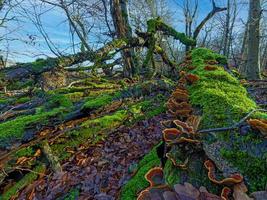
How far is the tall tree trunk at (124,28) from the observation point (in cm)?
1006

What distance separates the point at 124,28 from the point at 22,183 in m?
7.62

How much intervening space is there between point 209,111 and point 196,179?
93 cm

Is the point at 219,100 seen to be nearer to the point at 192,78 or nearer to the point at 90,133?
the point at 192,78

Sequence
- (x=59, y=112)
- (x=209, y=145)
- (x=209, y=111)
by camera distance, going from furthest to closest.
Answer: (x=59, y=112) < (x=209, y=111) < (x=209, y=145)

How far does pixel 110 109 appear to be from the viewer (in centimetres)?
559

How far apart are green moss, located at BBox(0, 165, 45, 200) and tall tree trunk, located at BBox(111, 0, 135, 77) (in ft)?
22.7

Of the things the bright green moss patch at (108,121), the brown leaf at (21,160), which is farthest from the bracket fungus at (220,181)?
the bright green moss patch at (108,121)

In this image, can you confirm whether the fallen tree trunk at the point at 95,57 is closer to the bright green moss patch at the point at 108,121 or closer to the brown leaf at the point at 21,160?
the bright green moss patch at the point at 108,121

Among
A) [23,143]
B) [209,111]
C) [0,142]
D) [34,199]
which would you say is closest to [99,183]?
[34,199]

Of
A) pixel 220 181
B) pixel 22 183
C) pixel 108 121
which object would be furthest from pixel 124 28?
pixel 220 181

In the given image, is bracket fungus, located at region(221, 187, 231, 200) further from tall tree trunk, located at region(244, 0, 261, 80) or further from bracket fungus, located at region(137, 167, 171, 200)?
tall tree trunk, located at region(244, 0, 261, 80)

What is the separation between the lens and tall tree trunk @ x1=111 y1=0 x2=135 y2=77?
10.1 meters

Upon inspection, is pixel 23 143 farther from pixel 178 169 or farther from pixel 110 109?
pixel 178 169

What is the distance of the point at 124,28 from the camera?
10148 millimetres
